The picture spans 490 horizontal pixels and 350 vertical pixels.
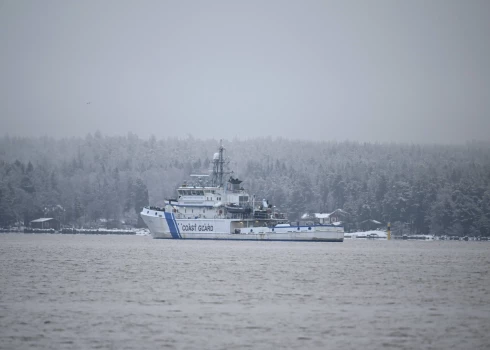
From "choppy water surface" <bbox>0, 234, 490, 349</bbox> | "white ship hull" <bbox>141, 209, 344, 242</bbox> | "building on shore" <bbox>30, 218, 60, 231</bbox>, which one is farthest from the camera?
"building on shore" <bbox>30, 218, 60, 231</bbox>

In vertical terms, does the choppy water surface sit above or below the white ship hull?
below

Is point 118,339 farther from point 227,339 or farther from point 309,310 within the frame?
point 309,310

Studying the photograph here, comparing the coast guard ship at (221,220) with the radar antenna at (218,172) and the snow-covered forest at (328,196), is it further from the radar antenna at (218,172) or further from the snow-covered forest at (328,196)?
the snow-covered forest at (328,196)

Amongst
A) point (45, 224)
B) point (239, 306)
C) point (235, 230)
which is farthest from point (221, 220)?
point (239, 306)

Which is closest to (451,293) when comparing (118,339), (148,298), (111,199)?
(148,298)

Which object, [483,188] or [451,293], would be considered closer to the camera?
[451,293]

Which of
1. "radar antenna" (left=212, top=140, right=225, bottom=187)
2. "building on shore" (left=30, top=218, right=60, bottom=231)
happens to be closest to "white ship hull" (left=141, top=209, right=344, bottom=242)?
"radar antenna" (left=212, top=140, right=225, bottom=187)

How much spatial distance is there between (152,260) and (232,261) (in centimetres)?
652

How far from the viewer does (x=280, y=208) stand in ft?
574

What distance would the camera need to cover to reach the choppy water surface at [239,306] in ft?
95.0

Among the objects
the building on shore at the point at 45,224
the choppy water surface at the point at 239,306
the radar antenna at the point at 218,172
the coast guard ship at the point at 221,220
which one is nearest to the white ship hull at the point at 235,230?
the coast guard ship at the point at 221,220

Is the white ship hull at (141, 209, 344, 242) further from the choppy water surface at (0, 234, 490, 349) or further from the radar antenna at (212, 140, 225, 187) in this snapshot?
the choppy water surface at (0, 234, 490, 349)

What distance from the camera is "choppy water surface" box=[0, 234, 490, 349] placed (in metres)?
29.0

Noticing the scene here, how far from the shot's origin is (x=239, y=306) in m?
37.0
